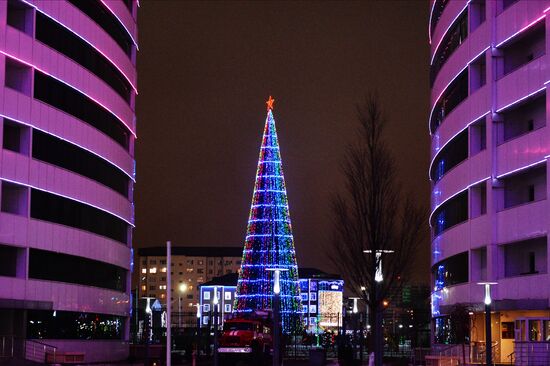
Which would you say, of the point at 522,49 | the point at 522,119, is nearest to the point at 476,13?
the point at 522,49

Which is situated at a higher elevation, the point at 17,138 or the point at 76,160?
the point at 17,138

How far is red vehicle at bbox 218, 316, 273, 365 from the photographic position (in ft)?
205

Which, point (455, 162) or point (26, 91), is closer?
point (26, 91)

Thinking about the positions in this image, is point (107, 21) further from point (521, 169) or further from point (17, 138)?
point (521, 169)

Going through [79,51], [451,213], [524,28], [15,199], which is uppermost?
[79,51]

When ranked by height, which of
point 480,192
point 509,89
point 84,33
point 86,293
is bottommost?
point 86,293

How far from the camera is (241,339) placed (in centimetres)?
6316

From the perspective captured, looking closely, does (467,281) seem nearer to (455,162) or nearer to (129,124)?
(455,162)

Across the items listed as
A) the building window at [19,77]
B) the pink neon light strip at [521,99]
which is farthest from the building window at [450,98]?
the building window at [19,77]

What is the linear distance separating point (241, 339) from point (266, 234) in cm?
2674

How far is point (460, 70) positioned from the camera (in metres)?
62.2

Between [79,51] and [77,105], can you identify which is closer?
[77,105]

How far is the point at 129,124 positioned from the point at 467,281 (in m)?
29.9

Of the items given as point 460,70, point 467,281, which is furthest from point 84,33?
point 467,281
